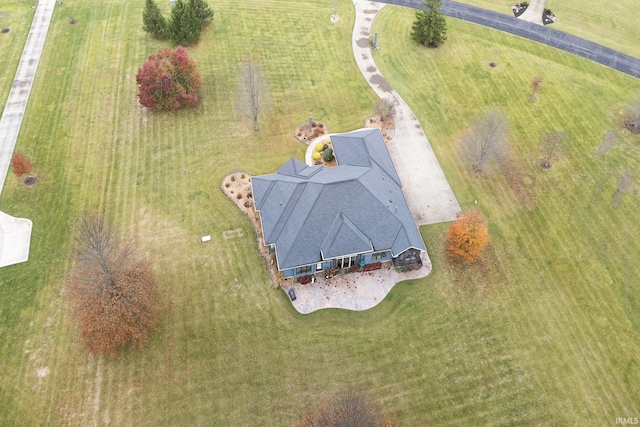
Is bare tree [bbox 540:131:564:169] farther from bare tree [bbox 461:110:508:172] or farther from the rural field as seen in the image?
bare tree [bbox 461:110:508:172]

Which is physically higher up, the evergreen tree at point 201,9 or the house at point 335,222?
the evergreen tree at point 201,9

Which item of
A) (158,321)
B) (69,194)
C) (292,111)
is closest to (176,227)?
(158,321)

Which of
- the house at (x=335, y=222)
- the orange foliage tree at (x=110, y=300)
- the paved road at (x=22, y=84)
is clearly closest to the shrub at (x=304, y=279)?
the house at (x=335, y=222)

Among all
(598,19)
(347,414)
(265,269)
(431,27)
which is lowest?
(265,269)

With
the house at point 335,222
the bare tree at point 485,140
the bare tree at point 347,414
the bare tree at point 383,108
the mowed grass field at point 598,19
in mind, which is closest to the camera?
the bare tree at point 347,414

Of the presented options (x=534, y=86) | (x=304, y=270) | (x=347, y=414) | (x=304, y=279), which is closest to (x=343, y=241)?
(x=304, y=270)

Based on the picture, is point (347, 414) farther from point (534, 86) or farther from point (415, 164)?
point (534, 86)

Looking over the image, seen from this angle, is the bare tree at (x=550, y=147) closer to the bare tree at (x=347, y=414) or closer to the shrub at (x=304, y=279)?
the shrub at (x=304, y=279)

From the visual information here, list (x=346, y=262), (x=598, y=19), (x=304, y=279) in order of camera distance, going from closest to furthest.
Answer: (x=304, y=279) < (x=346, y=262) < (x=598, y=19)
